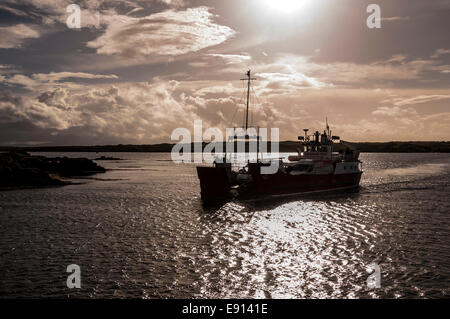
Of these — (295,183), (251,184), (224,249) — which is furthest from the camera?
(295,183)

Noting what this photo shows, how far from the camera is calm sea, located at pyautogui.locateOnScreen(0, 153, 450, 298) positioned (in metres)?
13.7

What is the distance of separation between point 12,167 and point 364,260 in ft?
174

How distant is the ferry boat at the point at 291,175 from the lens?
1591 inches

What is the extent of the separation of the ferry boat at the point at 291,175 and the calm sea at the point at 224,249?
514 cm

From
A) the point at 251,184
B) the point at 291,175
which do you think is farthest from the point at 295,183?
the point at 251,184

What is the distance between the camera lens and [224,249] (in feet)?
63.4

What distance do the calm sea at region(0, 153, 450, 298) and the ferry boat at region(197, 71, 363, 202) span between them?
5.14 metres

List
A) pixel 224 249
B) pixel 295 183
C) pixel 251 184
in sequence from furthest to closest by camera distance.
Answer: pixel 295 183
pixel 251 184
pixel 224 249

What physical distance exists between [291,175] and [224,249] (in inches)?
984

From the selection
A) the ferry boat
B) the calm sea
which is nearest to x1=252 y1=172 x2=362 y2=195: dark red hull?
the ferry boat

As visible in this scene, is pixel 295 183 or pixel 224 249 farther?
pixel 295 183

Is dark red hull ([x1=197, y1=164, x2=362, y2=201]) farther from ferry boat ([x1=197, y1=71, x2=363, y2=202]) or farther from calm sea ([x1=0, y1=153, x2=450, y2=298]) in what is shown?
calm sea ([x1=0, y1=153, x2=450, y2=298])

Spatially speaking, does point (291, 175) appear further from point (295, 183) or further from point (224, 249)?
point (224, 249)
